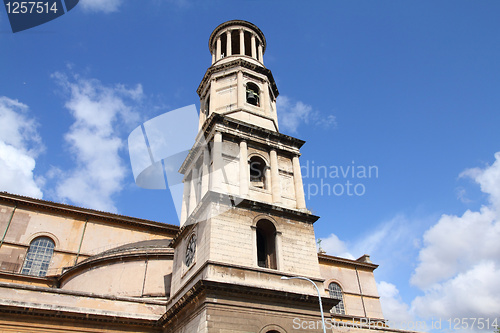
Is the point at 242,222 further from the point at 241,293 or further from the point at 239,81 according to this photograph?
the point at 239,81

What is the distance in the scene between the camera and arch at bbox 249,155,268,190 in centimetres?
2073

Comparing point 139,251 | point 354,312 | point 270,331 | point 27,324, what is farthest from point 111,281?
point 354,312

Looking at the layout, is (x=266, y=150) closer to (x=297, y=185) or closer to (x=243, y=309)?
(x=297, y=185)

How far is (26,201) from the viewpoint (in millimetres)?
28312

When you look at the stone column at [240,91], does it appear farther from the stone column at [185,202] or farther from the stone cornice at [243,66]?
the stone column at [185,202]

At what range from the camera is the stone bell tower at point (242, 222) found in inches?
609

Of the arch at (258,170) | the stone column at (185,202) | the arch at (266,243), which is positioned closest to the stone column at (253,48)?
the arch at (258,170)

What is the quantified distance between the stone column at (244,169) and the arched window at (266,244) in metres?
1.73

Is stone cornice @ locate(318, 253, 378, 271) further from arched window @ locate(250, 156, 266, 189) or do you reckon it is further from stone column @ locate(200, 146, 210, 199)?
stone column @ locate(200, 146, 210, 199)

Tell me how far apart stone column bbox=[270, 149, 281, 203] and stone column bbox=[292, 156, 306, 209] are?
3.51 feet

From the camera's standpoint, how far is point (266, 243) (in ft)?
61.6

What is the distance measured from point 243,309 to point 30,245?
19382 millimetres

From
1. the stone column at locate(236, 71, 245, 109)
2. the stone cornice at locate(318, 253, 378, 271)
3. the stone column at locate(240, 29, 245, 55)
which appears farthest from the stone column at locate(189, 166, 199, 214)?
the stone cornice at locate(318, 253, 378, 271)

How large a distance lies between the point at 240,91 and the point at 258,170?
5.46 metres
